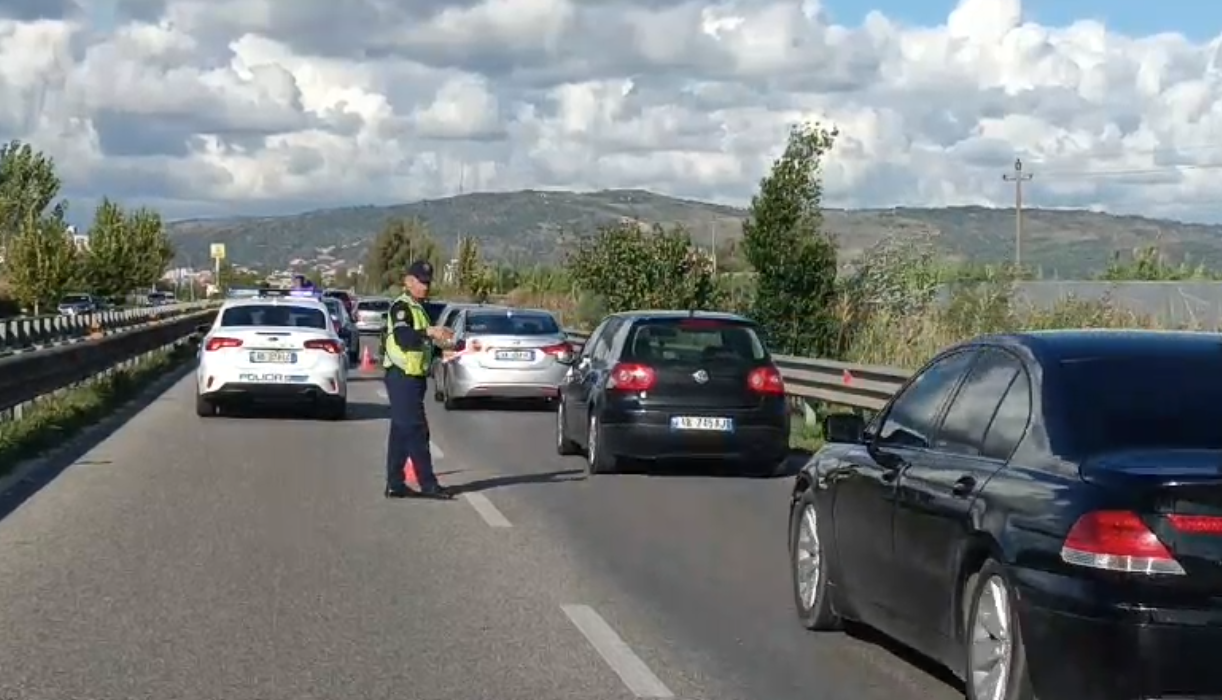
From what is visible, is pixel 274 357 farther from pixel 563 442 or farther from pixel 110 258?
pixel 110 258

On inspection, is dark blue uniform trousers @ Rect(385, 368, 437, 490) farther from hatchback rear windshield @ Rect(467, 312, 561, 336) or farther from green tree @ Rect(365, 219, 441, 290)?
green tree @ Rect(365, 219, 441, 290)

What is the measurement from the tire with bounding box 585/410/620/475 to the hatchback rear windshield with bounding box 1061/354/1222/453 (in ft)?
31.8

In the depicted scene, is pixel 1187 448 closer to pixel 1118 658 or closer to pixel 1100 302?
pixel 1118 658

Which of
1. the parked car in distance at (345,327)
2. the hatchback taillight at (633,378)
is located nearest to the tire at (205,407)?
the hatchback taillight at (633,378)

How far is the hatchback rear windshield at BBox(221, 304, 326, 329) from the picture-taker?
2362cm

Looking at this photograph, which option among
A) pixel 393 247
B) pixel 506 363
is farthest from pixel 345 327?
pixel 393 247

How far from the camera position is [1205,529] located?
6.09 m

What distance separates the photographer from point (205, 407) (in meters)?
23.3

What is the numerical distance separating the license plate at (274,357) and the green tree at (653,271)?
16027 mm

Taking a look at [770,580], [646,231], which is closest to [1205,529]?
[770,580]

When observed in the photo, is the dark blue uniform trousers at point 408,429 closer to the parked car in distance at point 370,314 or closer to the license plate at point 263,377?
the license plate at point 263,377

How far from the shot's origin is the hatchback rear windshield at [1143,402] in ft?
21.8

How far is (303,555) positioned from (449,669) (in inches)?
140

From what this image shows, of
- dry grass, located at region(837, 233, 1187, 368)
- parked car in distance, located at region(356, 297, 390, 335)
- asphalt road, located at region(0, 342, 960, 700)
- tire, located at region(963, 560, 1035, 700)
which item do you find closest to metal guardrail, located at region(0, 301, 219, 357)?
parked car in distance, located at region(356, 297, 390, 335)
